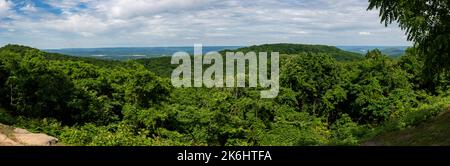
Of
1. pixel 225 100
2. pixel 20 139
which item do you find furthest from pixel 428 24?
pixel 225 100

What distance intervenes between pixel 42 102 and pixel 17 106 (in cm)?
188

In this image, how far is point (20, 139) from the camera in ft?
38.0

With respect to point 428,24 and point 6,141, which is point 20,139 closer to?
point 6,141

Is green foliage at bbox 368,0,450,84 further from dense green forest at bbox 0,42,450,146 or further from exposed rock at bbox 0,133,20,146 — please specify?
dense green forest at bbox 0,42,450,146

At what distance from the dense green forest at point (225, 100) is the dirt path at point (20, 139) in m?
16.4

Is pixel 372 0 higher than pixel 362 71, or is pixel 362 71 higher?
pixel 372 0

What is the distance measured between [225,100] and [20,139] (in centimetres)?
3309

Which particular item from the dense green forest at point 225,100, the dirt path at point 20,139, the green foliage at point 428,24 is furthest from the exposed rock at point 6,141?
the dense green forest at point 225,100

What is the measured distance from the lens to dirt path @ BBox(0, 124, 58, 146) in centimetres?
1112

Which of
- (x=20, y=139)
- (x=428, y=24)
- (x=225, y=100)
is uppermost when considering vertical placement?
(x=428, y=24)

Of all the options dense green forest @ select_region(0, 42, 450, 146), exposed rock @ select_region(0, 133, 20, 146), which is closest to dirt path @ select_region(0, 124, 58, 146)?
exposed rock @ select_region(0, 133, 20, 146)
